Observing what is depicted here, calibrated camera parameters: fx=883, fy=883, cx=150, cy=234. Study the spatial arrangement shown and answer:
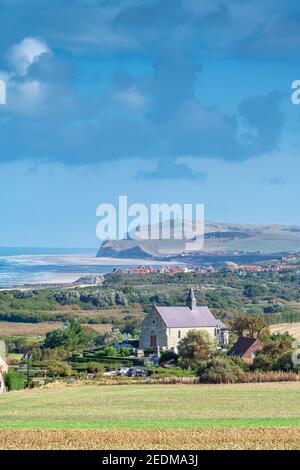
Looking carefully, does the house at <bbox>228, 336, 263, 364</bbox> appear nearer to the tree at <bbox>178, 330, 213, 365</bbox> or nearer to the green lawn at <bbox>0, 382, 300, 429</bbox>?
the tree at <bbox>178, 330, 213, 365</bbox>

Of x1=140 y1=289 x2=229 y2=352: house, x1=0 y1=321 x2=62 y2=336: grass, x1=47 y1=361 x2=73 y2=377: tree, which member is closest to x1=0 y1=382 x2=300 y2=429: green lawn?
x1=47 y1=361 x2=73 y2=377: tree

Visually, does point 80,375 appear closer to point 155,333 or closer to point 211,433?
point 155,333

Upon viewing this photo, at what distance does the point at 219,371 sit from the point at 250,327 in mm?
18615

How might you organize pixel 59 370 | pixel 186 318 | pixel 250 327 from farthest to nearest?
pixel 186 318 < pixel 250 327 < pixel 59 370

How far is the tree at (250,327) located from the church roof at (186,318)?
3618mm

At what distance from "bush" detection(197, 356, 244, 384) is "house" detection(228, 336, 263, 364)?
658 centimetres

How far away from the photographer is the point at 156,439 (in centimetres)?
Result: 1953

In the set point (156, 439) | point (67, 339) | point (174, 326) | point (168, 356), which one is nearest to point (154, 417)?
point (156, 439)

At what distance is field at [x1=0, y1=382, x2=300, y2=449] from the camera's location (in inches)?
764

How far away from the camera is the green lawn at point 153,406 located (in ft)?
79.4

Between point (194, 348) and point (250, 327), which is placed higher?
point (250, 327)

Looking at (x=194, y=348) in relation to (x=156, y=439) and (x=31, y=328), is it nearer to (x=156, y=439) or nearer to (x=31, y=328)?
(x=156, y=439)

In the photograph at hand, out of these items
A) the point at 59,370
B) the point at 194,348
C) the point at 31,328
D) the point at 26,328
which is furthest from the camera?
the point at 31,328
